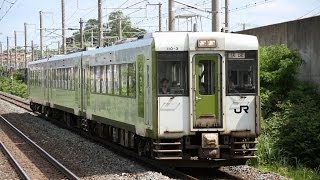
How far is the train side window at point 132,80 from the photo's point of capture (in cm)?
1381

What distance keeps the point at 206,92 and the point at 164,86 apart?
85 cm

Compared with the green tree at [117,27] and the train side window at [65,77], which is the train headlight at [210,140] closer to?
the train side window at [65,77]

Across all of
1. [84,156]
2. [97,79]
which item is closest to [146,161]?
[84,156]

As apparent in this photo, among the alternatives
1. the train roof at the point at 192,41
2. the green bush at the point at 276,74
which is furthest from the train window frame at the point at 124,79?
the green bush at the point at 276,74

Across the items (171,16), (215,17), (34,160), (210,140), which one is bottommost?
(34,160)

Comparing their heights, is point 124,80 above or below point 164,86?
above

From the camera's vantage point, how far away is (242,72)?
1252 centimetres

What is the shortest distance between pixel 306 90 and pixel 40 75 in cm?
1762

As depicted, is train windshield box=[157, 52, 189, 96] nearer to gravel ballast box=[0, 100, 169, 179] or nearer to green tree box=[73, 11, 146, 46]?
gravel ballast box=[0, 100, 169, 179]

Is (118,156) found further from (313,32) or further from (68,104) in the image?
(68,104)

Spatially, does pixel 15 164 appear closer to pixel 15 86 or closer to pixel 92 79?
pixel 92 79

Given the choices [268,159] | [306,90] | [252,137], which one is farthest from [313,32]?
[252,137]

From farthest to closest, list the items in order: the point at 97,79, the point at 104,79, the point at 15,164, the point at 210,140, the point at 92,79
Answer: the point at 92,79 < the point at 97,79 < the point at 104,79 < the point at 15,164 < the point at 210,140

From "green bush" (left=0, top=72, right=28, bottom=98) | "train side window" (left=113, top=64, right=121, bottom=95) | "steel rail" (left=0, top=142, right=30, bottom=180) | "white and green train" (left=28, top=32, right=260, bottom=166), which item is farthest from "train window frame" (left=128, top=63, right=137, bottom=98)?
"green bush" (left=0, top=72, right=28, bottom=98)
